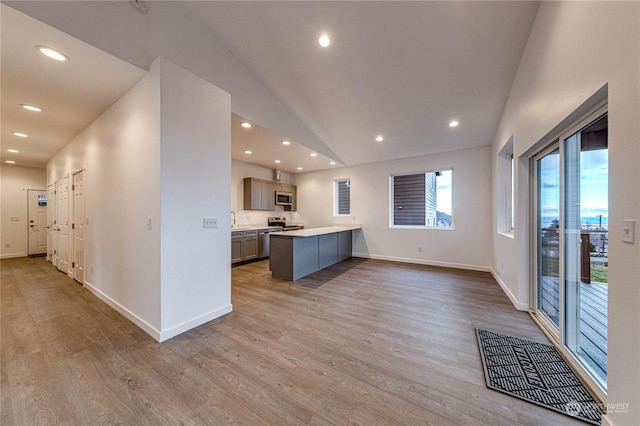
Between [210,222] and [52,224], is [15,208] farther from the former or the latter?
[210,222]

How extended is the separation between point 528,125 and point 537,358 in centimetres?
234

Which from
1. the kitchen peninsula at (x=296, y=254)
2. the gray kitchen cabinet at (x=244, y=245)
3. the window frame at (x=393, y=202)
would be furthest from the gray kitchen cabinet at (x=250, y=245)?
the window frame at (x=393, y=202)

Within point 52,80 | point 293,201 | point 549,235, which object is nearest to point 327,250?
point 293,201

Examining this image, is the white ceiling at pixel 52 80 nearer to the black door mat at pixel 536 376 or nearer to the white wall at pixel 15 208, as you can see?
the white wall at pixel 15 208

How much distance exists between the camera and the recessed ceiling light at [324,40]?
267 centimetres

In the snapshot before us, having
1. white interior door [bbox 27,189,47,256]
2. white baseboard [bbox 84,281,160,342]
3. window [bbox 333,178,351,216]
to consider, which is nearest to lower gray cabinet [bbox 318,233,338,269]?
window [bbox 333,178,351,216]

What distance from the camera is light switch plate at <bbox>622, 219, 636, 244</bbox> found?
1.08 metres

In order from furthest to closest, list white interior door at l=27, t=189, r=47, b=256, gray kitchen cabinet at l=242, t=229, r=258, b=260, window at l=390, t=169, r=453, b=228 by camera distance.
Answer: white interior door at l=27, t=189, r=47, b=256
gray kitchen cabinet at l=242, t=229, r=258, b=260
window at l=390, t=169, r=453, b=228

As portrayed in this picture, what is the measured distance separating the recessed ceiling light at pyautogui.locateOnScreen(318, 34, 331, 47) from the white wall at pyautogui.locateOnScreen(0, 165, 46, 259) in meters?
9.24

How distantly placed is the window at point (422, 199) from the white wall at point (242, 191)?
352cm

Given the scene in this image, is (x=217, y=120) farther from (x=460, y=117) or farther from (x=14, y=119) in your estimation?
(x=460, y=117)

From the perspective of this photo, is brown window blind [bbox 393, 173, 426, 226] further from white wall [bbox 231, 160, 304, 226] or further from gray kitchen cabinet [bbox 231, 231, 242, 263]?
gray kitchen cabinet [bbox 231, 231, 242, 263]

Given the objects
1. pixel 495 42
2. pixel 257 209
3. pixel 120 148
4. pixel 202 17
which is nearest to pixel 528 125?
pixel 495 42

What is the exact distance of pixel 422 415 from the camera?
1386 mm
